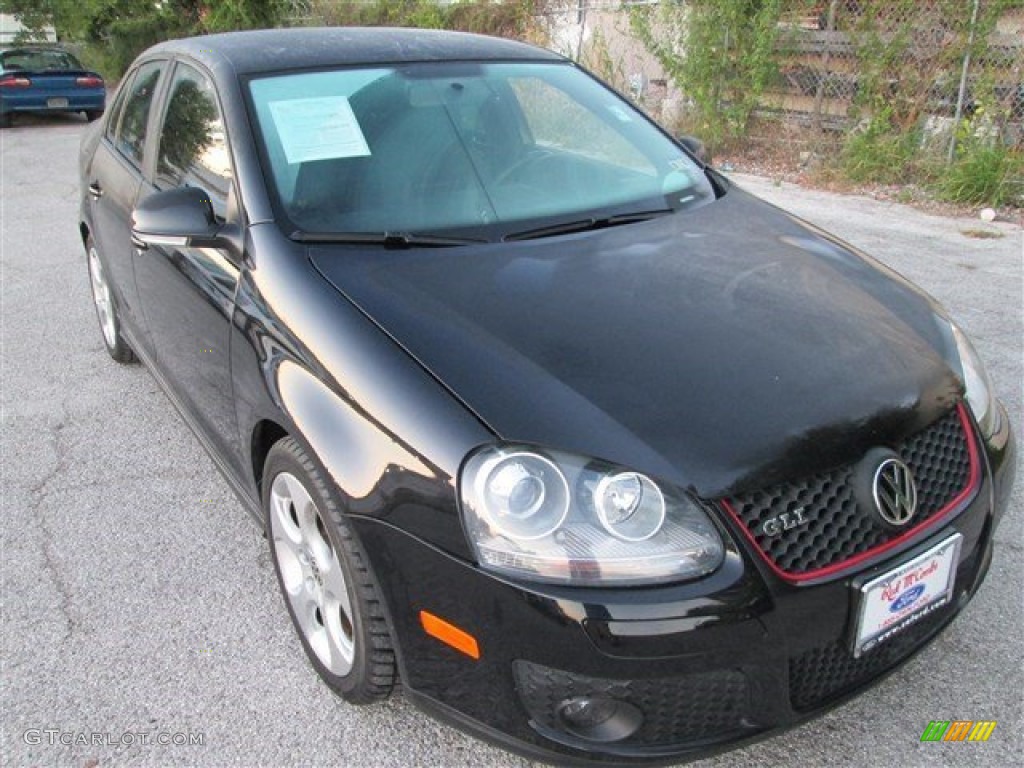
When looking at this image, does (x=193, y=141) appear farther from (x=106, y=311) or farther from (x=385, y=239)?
(x=106, y=311)

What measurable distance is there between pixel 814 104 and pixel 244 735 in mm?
8764

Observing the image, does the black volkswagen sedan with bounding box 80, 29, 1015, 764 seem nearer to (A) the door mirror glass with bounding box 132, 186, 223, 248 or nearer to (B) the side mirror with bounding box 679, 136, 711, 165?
(A) the door mirror glass with bounding box 132, 186, 223, 248

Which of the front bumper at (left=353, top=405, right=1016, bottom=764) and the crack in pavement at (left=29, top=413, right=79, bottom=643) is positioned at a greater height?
the front bumper at (left=353, top=405, right=1016, bottom=764)

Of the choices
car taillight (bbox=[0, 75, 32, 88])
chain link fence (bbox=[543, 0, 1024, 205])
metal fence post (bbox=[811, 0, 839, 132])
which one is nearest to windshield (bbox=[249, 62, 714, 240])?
chain link fence (bbox=[543, 0, 1024, 205])

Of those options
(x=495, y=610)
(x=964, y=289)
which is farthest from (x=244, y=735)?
(x=964, y=289)

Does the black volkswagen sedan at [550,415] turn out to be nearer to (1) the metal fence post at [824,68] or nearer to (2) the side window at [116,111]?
(2) the side window at [116,111]

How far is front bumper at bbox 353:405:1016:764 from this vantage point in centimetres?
168

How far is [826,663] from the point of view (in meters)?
1.84

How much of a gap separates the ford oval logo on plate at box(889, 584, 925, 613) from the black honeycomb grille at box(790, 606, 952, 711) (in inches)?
3.2

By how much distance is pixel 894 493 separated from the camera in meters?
1.88

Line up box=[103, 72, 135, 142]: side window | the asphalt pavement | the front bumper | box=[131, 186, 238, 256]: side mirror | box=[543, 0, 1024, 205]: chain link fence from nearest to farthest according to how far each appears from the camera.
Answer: the front bumper, the asphalt pavement, box=[131, 186, 238, 256]: side mirror, box=[103, 72, 135, 142]: side window, box=[543, 0, 1024, 205]: chain link fence

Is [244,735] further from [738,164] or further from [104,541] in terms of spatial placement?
[738,164]

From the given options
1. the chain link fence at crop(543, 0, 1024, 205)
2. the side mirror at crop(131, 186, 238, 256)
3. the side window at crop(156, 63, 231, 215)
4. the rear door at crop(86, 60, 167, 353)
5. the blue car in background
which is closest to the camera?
the side mirror at crop(131, 186, 238, 256)

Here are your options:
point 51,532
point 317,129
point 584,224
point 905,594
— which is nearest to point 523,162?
point 584,224
